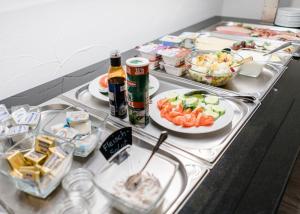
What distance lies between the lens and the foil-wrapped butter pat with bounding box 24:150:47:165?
1.84 ft

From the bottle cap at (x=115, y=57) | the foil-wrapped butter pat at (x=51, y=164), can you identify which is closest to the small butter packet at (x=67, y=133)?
the foil-wrapped butter pat at (x=51, y=164)

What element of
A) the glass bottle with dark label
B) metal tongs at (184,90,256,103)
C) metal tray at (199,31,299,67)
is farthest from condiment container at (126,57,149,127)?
metal tray at (199,31,299,67)

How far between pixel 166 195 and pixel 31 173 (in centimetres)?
29

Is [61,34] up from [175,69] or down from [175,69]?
up

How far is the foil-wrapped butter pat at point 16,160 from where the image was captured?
564 millimetres

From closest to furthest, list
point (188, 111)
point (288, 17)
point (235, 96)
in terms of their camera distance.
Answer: point (188, 111)
point (235, 96)
point (288, 17)

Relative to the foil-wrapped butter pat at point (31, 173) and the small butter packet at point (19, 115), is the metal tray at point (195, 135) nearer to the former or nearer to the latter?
the small butter packet at point (19, 115)

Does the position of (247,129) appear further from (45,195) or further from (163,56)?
(45,195)

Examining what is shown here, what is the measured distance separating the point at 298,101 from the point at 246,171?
0.45m

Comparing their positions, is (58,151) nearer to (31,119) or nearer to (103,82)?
(31,119)

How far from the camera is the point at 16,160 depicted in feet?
1.87

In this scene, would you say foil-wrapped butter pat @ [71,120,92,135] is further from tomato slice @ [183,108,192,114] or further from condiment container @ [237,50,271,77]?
condiment container @ [237,50,271,77]

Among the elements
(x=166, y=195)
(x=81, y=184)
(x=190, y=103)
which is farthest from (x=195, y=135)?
(x=81, y=184)

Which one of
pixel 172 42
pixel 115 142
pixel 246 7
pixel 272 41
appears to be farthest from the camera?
pixel 246 7
